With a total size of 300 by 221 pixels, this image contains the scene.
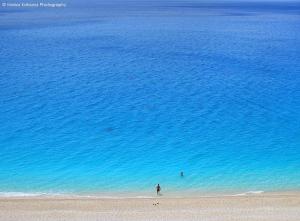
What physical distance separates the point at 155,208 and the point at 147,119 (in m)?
18.4

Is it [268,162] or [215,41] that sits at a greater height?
[215,41]

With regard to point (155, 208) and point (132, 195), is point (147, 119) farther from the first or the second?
point (155, 208)

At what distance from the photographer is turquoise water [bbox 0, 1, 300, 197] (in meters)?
32.9

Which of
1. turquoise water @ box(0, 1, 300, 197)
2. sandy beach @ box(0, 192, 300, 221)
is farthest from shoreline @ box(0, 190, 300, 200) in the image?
sandy beach @ box(0, 192, 300, 221)

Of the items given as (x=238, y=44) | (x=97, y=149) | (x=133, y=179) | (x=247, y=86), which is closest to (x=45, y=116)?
(x=97, y=149)

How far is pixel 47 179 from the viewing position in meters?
32.0

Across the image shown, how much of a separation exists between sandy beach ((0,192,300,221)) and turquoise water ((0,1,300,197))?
2.72 metres

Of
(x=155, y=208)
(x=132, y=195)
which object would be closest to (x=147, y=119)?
(x=132, y=195)

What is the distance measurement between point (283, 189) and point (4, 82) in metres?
39.2

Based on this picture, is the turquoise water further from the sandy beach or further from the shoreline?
the sandy beach

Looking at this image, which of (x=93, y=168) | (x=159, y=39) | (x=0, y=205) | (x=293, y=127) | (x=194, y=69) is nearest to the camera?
(x=0, y=205)

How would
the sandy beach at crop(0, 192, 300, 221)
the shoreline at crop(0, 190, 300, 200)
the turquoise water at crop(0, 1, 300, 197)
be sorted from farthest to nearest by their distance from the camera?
the turquoise water at crop(0, 1, 300, 197) → the shoreline at crop(0, 190, 300, 200) → the sandy beach at crop(0, 192, 300, 221)

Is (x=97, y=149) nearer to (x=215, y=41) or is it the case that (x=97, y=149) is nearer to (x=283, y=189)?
(x=283, y=189)

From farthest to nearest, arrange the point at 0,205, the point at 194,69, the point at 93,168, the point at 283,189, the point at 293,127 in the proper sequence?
1. the point at 194,69
2. the point at 293,127
3. the point at 93,168
4. the point at 283,189
5. the point at 0,205
